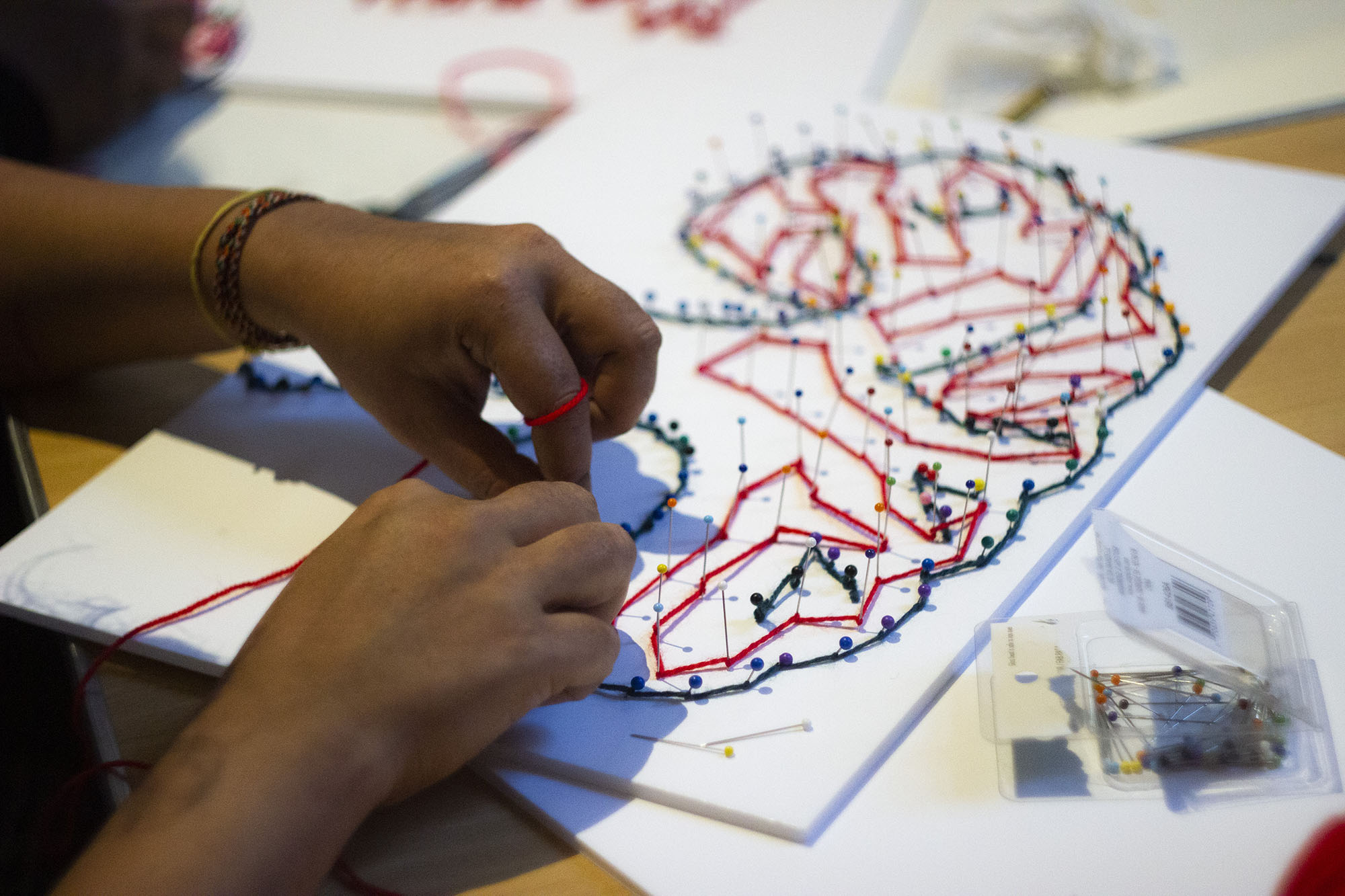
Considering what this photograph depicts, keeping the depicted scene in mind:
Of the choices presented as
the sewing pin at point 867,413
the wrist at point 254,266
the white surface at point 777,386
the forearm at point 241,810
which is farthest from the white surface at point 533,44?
the forearm at point 241,810

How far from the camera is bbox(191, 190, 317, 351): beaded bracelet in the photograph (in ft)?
3.79

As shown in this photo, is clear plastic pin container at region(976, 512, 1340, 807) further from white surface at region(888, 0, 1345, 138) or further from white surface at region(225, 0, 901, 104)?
white surface at region(225, 0, 901, 104)

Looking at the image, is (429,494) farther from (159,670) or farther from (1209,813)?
(1209,813)

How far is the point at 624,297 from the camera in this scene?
1010mm

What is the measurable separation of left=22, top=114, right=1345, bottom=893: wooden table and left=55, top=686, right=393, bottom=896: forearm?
13 cm

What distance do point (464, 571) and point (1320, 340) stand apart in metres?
1.12

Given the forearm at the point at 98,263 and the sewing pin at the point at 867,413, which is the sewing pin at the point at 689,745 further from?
the forearm at the point at 98,263

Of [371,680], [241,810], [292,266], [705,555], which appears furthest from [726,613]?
[292,266]

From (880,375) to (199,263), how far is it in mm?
845

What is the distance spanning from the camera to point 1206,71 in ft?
6.34

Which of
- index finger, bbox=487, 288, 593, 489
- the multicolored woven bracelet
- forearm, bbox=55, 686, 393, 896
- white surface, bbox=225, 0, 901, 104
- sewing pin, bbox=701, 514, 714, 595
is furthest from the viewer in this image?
white surface, bbox=225, 0, 901, 104

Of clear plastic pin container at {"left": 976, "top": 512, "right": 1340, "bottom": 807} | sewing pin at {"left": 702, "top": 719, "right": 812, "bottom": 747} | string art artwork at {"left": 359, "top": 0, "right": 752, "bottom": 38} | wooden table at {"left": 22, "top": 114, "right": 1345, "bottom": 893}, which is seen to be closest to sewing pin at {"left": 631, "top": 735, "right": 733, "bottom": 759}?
sewing pin at {"left": 702, "top": 719, "right": 812, "bottom": 747}

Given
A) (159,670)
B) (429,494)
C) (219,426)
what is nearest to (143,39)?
(219,426)

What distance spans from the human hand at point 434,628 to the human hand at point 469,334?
5.7 inches
